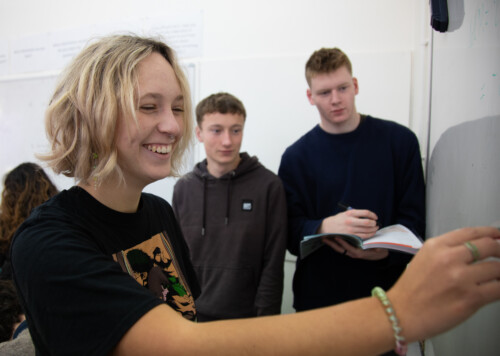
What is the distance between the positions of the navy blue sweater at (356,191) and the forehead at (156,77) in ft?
2.76

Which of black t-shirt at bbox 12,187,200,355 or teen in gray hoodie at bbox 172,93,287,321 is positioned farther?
teen in gray hoodie at bbox 172,93,287,321

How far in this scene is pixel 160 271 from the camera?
0.83 metres

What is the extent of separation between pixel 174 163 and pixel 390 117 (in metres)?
1.50

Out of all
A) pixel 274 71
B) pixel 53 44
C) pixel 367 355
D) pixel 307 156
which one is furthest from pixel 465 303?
pixel 53 44

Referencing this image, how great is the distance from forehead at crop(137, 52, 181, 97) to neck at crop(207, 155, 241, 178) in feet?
3.29

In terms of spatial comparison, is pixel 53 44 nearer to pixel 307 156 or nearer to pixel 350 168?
pixel 307 156

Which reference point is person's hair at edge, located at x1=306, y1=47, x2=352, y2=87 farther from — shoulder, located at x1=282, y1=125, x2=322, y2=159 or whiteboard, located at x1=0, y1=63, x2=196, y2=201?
whiteboard, located at x1=0, y1=63, x2=196, y2=201

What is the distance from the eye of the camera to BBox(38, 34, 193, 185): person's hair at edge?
2.33 feet

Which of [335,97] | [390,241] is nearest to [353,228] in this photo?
[390,241]

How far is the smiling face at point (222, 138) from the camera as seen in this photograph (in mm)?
1765

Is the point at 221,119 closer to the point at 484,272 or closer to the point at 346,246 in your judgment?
the point at 346,246

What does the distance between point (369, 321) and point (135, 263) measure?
0.52 metres

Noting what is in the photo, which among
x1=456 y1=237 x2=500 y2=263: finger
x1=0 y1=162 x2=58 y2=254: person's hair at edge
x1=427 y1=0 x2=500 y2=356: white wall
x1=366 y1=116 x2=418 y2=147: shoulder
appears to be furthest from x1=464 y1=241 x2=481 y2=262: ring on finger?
x1=0 y1=162 x2=58 y2=254: person's hair at edge

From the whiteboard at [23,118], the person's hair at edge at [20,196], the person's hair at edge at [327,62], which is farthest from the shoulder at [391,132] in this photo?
the whiteboard at [23,118]
